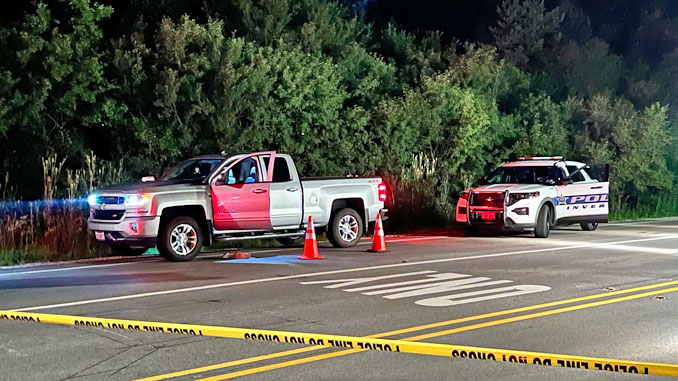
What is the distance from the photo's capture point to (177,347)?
27.3 feet

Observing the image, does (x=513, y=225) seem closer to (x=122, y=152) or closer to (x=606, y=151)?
(x=122, y=152)

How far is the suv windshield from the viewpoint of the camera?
20.6 m

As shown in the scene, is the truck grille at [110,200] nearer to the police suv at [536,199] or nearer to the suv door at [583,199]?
the police suv at [536,199]

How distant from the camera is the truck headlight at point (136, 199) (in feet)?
49.1

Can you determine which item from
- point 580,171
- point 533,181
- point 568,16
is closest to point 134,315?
point 533,181

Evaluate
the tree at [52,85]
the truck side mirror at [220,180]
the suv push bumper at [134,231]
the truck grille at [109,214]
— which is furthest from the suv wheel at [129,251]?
the tree at [52,85]

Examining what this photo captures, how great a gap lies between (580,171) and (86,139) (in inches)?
481

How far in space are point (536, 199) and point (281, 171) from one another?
19.7 ft

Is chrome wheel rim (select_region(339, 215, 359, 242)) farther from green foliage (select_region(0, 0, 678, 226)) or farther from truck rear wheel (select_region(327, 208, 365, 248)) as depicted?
green foliage (select_region(0, 0, 678, 226))

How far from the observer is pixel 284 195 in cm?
1656

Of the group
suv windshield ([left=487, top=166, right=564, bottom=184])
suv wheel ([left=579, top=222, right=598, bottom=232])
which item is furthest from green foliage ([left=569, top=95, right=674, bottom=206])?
suv windshield ([left=487, top=166, right=564, bottom=184])

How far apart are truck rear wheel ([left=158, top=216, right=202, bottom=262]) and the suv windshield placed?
26.9 ft

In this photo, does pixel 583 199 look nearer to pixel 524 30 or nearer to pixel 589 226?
pixel 589 226

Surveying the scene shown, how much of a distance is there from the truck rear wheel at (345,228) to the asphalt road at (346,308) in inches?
18.0
